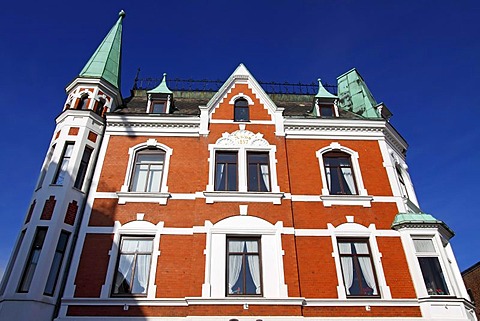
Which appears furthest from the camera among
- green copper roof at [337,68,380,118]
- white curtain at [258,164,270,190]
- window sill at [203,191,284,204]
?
green copper roof at [337,68,380,118]

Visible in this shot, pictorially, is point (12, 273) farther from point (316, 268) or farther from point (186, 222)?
point (316, 268)

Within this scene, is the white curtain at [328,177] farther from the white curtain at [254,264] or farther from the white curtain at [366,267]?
the white curtain at [254,264]

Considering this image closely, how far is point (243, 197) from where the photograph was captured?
1603cm

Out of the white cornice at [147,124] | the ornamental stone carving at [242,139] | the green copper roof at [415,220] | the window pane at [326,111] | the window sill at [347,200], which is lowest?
the green copper roof at [415,220]

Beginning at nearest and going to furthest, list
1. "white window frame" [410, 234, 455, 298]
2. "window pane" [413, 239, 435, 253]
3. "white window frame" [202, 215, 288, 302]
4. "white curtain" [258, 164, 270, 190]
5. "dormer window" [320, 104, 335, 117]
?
1. "white window frame" [202, 215, 288, 302]
2. "white window frame" [410, 234, 455, 298]
3. "window pane" [413, 239, 435, 253]
4. "white curtain" [258, 164, 270, 190]
5. "dormer window" [320, 104, 335, 117]

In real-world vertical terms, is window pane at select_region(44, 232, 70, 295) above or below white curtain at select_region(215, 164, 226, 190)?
below

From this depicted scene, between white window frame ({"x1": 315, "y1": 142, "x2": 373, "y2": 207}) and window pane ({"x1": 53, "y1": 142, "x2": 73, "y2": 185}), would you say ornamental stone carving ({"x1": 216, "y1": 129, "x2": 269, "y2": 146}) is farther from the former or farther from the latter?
window pane ({"x1": 53, "y1": 142, "x2": 73, "y2": 185})

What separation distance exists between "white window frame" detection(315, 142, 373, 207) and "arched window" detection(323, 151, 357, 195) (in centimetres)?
18

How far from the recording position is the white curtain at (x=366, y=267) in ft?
48.2

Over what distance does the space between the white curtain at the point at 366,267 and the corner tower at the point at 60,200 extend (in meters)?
11.9

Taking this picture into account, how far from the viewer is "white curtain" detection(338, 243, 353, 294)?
14.6 m

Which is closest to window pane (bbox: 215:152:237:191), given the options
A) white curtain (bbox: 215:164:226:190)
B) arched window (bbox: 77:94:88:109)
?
white curtain (bbox: 215:164:226:190)

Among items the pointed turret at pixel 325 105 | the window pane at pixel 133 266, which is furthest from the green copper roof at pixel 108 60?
the pointed turret at pixel 325 105

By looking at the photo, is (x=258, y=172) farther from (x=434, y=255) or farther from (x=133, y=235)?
(x=434, y=255)
